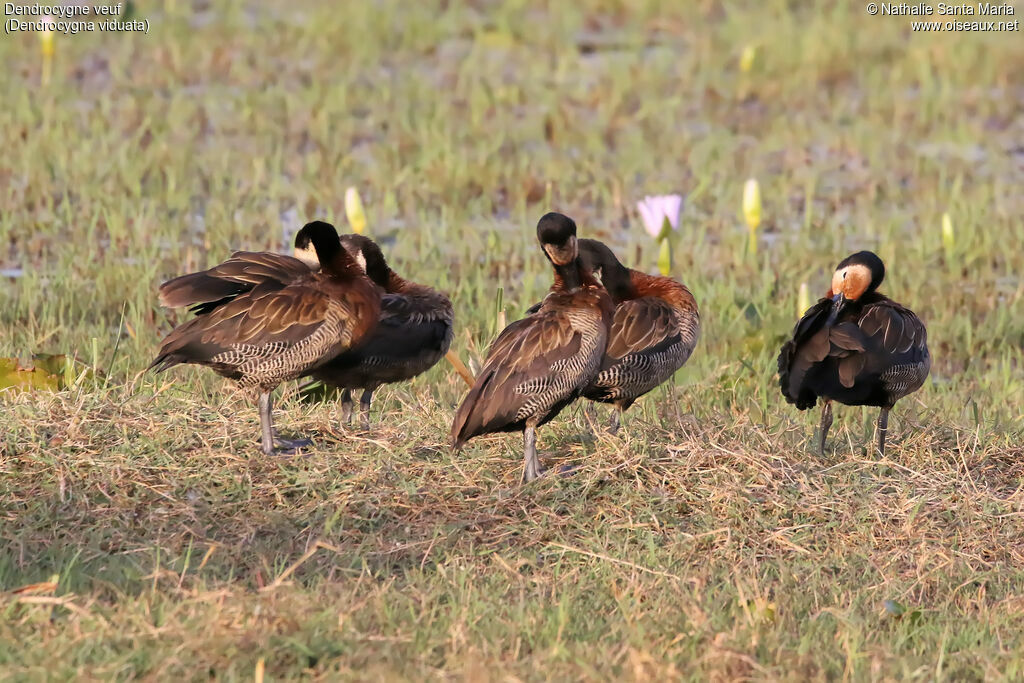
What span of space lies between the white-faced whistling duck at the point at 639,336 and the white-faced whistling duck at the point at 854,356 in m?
0.44

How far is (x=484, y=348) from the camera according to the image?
7.36 m

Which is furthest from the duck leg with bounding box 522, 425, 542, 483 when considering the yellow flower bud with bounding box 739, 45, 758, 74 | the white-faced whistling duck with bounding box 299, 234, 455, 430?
the yellow flower bud with bounding box 739, 45, 758, 74

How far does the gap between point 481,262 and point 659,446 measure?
3441 millimetres

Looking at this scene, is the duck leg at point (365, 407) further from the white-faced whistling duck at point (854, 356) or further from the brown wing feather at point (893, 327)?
the brown wing feather at point (893, 327)

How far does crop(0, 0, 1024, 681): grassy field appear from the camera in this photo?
445 cm

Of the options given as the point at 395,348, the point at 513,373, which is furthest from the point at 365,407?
the point at 513,373

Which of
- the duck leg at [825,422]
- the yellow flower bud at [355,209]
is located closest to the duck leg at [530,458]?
the duck leg at [825,422]

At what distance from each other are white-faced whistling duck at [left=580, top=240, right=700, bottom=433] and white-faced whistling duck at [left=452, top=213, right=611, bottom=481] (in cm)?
31

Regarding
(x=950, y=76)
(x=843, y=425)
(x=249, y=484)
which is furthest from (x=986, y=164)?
(x=249, y=484)

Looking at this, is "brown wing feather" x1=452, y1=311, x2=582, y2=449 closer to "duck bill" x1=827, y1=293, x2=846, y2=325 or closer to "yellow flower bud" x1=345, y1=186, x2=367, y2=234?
"duck bill" x1=827, y1=293, x2=846, y2=325

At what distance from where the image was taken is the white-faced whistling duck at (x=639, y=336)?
5957 millimetres

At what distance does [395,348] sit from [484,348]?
1.36 meters

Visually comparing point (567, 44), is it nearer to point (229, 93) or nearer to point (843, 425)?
point (229, 93)

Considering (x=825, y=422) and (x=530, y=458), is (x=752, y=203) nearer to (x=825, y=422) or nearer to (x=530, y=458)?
(x=825, y=422)
